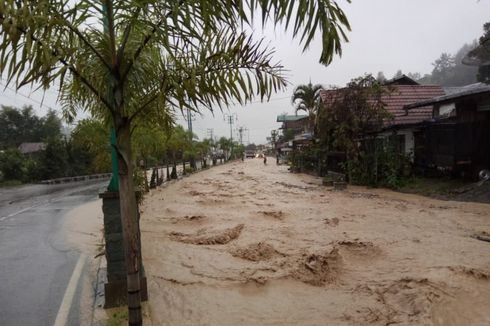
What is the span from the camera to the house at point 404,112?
2009 centimetres

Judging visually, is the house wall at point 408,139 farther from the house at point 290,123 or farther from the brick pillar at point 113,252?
the house at point 290,123

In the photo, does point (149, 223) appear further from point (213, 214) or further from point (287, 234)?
point (287, 234)

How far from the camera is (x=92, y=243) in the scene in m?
9.98

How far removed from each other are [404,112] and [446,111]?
19.8 ft

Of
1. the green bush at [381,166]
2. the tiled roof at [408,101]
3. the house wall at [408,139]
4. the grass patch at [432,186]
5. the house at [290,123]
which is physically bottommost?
the grass patch at [432,186]

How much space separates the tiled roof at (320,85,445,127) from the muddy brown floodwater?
8.60 meters

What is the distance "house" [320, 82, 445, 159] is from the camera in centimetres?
2009

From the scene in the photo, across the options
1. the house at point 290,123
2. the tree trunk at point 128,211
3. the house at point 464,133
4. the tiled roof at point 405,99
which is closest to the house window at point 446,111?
the house at point 464,133

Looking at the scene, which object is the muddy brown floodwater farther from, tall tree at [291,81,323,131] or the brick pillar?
tall tree at [291,81,323,131]

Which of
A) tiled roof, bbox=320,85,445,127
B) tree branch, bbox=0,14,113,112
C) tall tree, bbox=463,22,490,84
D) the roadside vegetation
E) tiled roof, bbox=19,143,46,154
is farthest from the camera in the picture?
tiled roof, bbox=19,143,46,154

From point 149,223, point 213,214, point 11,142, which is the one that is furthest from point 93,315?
point 11,142

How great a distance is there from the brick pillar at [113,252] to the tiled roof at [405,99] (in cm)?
1769

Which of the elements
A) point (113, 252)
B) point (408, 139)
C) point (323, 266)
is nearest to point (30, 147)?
point (408, 139)

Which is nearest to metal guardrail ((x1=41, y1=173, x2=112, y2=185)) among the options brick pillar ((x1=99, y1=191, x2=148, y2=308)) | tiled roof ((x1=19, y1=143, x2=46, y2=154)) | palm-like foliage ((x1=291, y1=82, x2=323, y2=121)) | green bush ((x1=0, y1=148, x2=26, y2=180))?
green bush ((x1=0, y1=148, x2=26, y2=180))
